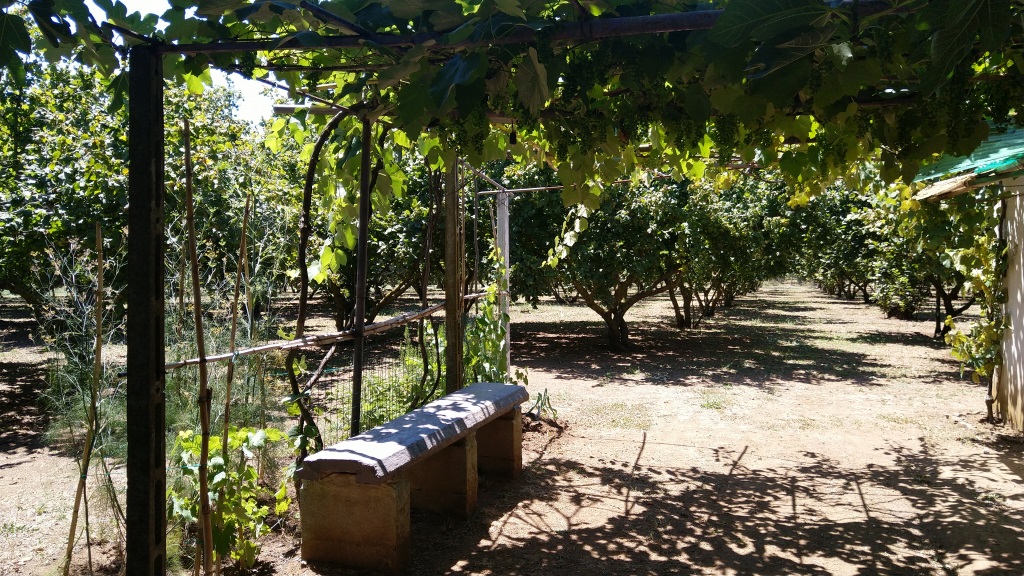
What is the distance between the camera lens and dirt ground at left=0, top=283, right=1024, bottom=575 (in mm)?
3912

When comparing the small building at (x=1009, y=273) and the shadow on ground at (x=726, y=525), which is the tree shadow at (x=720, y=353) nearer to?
the small building at (x=1009, y=273)

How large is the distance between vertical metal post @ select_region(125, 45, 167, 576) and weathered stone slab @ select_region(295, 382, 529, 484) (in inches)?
45.2

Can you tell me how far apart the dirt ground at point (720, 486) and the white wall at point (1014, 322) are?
0.90 ft

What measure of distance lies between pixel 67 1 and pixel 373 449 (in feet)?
7.30

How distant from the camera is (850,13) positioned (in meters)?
1.94

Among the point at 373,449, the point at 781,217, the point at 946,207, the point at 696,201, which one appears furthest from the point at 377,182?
the point at 781,217

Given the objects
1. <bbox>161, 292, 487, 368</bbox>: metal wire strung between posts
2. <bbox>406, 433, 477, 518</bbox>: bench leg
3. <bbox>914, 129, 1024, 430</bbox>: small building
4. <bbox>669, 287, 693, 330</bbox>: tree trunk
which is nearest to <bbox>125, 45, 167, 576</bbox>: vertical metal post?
<bbox>161, 292, 487, 368</bbox>: metal wire strung between posts

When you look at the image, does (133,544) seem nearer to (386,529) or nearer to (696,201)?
(386,529)

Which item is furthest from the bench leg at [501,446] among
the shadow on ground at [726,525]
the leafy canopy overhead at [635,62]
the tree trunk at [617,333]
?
the tree trunk at [617,333]

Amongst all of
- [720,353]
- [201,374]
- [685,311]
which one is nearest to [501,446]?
[201,374]

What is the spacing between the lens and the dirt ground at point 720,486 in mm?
3912

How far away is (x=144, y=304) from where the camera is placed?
225 cm

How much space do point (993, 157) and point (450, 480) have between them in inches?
167

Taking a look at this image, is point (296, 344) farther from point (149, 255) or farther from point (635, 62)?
point (635, 62)
